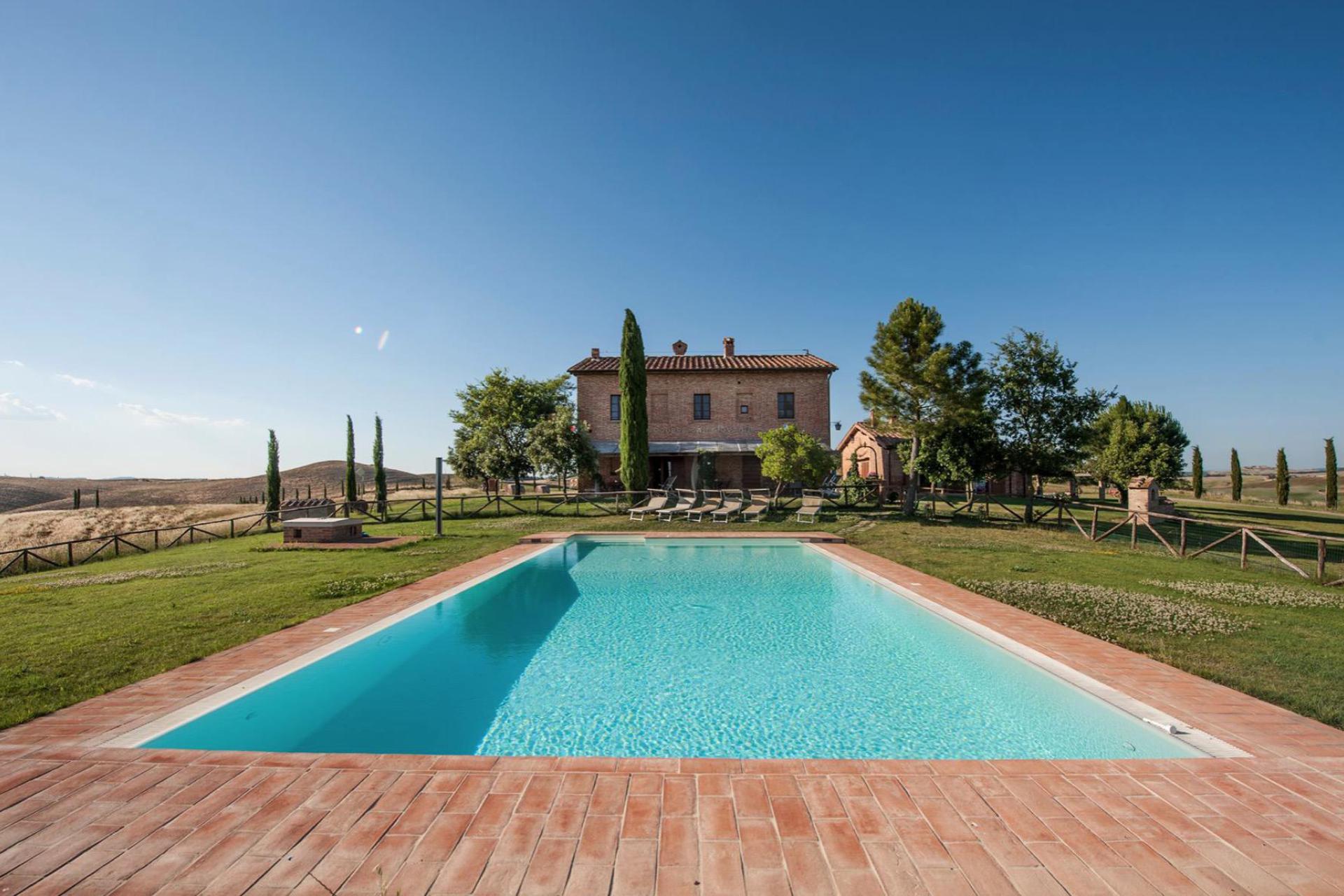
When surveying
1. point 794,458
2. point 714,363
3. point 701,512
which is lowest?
point 701,512

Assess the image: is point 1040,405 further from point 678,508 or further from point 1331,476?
point 1331,476

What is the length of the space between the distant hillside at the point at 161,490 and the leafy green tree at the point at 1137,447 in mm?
42476

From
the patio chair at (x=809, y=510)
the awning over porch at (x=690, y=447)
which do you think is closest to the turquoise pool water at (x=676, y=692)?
the patio chair at (x=809, y=510)

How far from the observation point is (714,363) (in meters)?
27.2

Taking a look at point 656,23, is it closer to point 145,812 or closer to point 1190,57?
point 1190,57

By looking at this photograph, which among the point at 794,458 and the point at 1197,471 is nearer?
the point at 794,458

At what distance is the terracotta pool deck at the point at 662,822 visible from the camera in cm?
200

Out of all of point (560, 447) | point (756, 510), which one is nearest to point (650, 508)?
point (756, 510)

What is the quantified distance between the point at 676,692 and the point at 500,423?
68.7 ft

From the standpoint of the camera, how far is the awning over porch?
25.0 m

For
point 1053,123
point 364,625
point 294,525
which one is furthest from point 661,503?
point 1053,123

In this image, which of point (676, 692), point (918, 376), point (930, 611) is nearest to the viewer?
point (676, 692)

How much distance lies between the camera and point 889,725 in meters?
4.31

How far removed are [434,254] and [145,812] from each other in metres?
15.7
